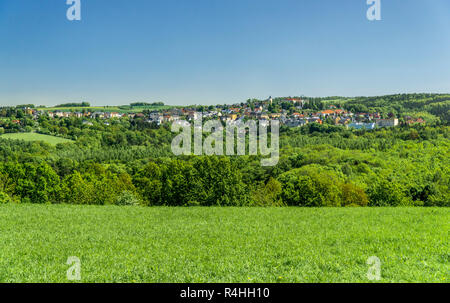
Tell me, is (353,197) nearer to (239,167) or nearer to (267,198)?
(267,198)

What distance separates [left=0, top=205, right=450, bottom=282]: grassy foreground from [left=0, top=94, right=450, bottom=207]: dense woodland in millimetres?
11895

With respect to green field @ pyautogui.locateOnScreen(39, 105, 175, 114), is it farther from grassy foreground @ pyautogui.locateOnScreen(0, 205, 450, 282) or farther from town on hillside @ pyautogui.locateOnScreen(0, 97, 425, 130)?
grassy foreground @ pyautogui.locateOnScreen(0, 205, 450, 282)

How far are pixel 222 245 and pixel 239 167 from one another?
191ft

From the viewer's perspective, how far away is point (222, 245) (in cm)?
1295

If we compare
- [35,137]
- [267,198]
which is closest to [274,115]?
[35,137]

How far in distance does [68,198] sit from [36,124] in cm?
8579

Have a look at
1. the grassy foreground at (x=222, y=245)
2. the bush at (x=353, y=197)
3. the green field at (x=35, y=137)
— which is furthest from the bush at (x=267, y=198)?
the green field at (x=35, y=137)

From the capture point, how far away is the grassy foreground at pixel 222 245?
8.56 meters

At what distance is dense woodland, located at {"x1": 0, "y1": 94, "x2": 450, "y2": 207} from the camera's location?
35562 mm

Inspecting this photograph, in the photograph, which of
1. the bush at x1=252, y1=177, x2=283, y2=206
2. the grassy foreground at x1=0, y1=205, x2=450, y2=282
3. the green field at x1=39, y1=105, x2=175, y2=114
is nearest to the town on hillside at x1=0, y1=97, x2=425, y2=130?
the green field at x1=39, y1=105, x2=175, y2=114

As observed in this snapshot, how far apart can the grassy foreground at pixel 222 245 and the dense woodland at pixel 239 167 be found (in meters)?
11.9
